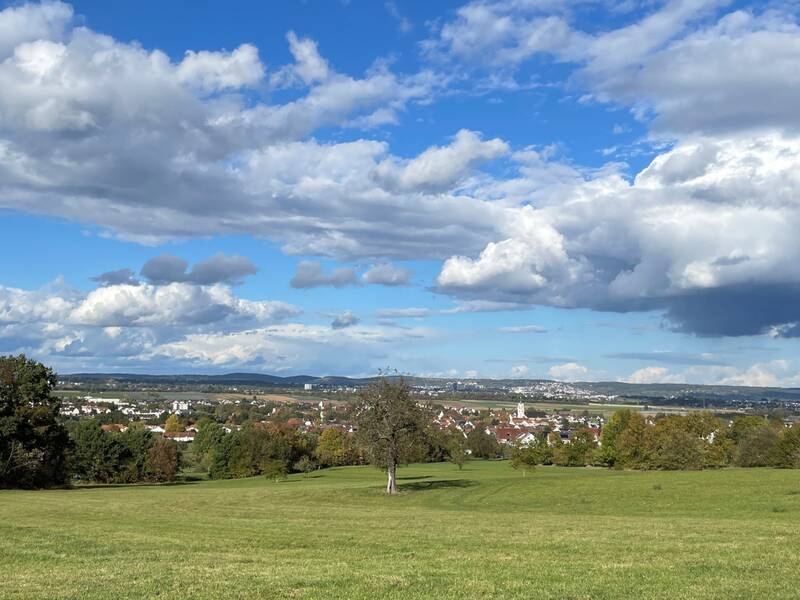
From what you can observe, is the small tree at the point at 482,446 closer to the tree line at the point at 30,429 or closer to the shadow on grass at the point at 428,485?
the shadow on grass at the point at 428,485

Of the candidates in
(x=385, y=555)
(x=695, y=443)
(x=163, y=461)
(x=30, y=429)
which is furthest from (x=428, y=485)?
(x=163, y=461)

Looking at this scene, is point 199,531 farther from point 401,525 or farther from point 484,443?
point 484,443

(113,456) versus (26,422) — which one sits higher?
(26,422)

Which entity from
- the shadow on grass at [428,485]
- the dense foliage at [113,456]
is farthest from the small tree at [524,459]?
the dense foliage at [113,456]

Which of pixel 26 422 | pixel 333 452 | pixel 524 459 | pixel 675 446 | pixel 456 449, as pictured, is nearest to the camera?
pixel 26 422

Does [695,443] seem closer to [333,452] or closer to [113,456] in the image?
[333,452]

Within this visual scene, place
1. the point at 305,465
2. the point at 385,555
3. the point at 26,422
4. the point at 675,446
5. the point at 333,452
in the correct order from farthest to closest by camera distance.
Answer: the point at 333,452 → the point at 305,465 → the point at 675,446 → the point at 26,422 → the point at 385,555

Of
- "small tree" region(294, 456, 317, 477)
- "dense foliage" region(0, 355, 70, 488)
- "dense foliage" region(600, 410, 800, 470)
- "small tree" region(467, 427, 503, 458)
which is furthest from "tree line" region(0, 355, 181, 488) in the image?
"small tree" region(467, 427, 503, 458)

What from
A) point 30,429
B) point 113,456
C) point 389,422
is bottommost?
point 113,456

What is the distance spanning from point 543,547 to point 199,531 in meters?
12.7

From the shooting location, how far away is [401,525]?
29.5 m

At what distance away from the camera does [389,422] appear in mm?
58312

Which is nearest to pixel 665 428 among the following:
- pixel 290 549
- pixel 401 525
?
pixel 401 525

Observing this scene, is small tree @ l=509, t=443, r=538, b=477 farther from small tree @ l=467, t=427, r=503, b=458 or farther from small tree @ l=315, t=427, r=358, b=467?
small tree @ l=315, t=427, r=358, b=467
